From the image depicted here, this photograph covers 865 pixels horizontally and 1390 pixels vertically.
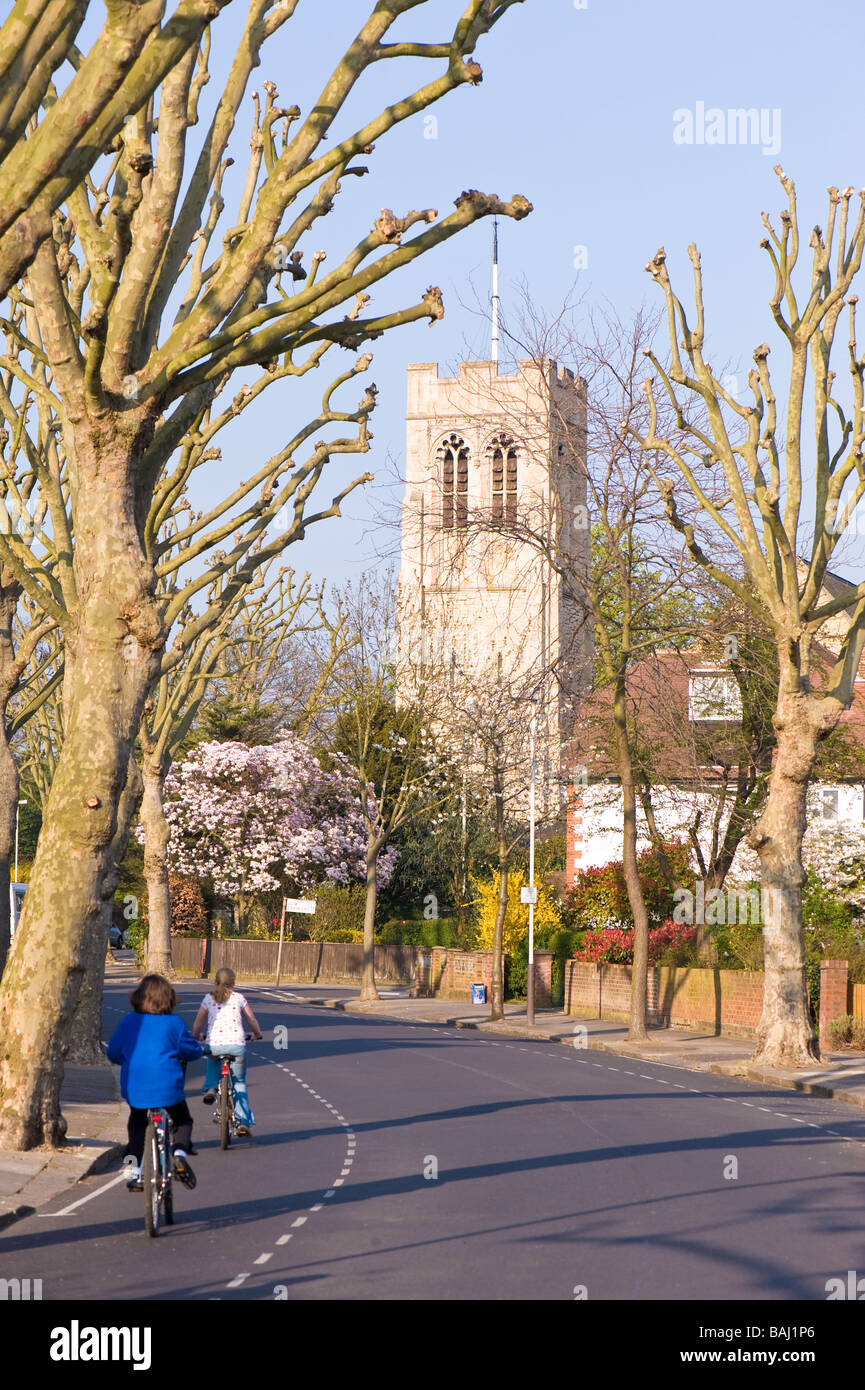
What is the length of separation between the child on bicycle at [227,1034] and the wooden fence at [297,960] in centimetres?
4017

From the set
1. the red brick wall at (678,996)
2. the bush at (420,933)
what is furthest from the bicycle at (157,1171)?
the bush at (420,933)

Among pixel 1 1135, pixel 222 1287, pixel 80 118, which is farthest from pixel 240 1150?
pixel 80 118

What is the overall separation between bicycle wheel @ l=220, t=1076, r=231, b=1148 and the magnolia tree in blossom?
4190 centimetres

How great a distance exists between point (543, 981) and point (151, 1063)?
35.3 meters

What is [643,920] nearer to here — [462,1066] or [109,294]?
[462,1066]

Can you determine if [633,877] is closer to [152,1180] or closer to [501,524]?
[501,524]

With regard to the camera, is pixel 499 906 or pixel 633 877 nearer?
pixel 633 877

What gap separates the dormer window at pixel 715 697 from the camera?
38406mm

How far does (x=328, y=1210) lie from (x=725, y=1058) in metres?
16.8

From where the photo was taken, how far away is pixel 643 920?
1251 inches

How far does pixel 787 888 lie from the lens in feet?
82.0

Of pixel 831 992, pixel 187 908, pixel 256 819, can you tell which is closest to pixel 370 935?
pixel 256 819

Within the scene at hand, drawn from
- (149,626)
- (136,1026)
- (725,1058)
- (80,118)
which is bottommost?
(725,1058)

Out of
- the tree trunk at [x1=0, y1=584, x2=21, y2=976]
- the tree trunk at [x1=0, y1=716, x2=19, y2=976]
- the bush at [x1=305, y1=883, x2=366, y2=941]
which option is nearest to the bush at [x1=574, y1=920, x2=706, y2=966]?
the tree trunk at [x1=0, y1=584, x2=21, y2=976]
